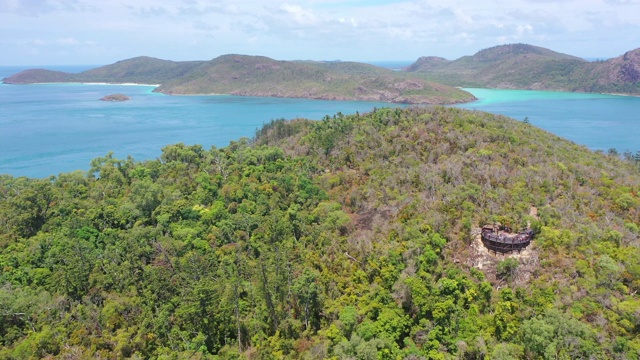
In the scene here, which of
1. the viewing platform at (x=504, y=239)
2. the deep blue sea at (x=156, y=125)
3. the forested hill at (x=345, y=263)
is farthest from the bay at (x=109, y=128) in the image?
the viewing platform at (x=504, y=239)

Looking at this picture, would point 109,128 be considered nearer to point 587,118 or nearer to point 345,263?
point 345,263

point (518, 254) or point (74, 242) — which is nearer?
A: point (518, 254)

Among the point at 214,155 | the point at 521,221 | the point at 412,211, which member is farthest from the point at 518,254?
the point at 214,155

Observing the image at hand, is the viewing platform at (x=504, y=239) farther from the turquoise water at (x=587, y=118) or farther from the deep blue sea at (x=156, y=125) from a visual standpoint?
the deep blue sea at (x=156, y=125)

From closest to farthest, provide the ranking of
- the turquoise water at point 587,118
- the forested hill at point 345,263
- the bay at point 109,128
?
1. the forested hill at point 345,263
2. the bay at point 109,128
3. the turquoise water at point 587,118

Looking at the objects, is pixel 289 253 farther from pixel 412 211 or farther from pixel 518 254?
pixel 518 254

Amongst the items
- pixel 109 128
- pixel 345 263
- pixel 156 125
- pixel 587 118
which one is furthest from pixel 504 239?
pixel 587 118
